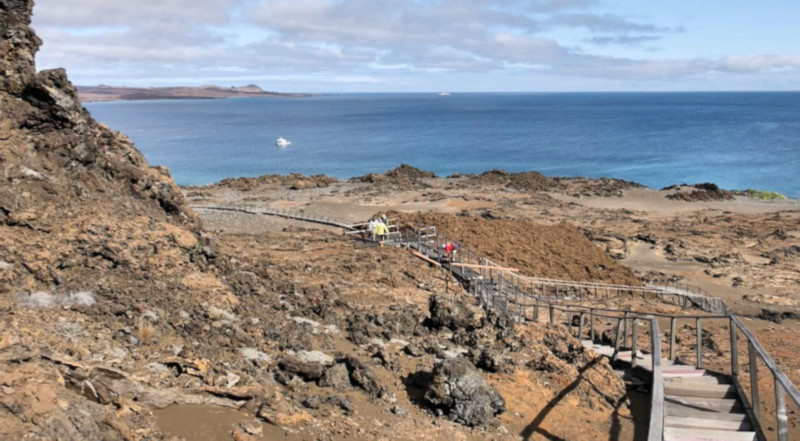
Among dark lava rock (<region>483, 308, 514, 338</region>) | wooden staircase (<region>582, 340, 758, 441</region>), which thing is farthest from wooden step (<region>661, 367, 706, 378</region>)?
dark lava rock (<region>483, 308, 514, 338</region>)

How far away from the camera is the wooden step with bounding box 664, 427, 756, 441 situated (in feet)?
24.8

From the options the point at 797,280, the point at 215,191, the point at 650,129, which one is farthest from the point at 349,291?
the point at 650,129

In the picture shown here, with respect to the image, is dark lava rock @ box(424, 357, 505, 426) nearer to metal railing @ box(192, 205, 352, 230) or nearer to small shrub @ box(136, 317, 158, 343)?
small shrub @ box(136, 317, 158, 343)

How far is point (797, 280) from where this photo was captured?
96.3 feet

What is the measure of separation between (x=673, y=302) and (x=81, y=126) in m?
21.2

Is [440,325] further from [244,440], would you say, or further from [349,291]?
[244,440]

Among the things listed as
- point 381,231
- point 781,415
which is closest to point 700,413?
point 781,415

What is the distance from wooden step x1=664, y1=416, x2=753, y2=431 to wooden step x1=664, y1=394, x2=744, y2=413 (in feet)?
2.34

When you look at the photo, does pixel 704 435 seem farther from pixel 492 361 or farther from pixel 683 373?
pixel 492 361

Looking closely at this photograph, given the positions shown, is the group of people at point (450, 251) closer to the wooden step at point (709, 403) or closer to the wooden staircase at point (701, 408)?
the wooden staircase at point (701, 408)

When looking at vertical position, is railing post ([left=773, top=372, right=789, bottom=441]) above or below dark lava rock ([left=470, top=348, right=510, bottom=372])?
above

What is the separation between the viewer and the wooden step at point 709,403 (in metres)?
8.84

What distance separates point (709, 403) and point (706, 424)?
119 centimetres

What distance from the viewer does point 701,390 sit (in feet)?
30.2
